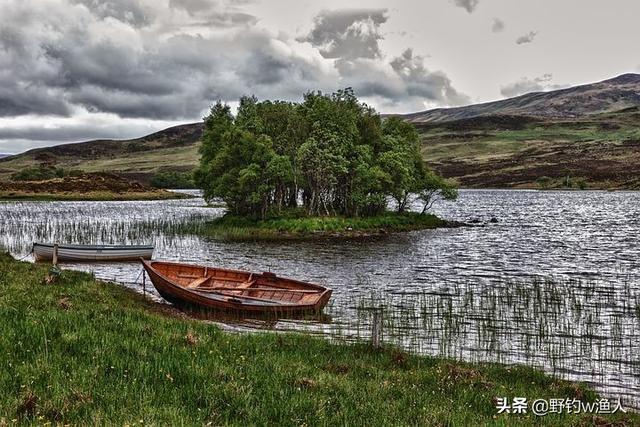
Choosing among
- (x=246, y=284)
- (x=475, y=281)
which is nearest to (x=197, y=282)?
(x=246, y=284)

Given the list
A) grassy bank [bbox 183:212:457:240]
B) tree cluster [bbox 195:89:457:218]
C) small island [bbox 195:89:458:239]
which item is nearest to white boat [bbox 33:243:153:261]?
grassy bank [bbox 183:212:457:240]

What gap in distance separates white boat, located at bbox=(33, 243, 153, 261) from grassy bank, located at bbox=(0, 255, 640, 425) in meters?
26.3

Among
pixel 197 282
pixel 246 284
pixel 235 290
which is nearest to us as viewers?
pixel 235 290

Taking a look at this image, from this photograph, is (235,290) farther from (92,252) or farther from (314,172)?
(314,172)

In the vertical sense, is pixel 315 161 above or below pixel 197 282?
above

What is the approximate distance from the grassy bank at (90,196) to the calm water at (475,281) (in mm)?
63324

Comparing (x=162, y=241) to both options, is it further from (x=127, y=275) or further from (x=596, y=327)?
(x=596, y=327)

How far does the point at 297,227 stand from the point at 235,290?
124 feet

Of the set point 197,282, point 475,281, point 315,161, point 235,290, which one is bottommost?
point 475,281

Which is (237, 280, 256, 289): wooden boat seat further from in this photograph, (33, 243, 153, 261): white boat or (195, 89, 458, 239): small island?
(195, 89, 458, 239): small island

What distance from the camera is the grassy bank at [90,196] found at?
13475 centimetres

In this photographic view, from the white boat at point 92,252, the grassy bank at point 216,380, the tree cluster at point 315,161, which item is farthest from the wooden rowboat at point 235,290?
the tree cluster at point 315,161

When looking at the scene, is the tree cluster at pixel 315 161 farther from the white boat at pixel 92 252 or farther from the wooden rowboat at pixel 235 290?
the wooden rowboat at pixel 235 290

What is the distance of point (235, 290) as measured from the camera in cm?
2689
